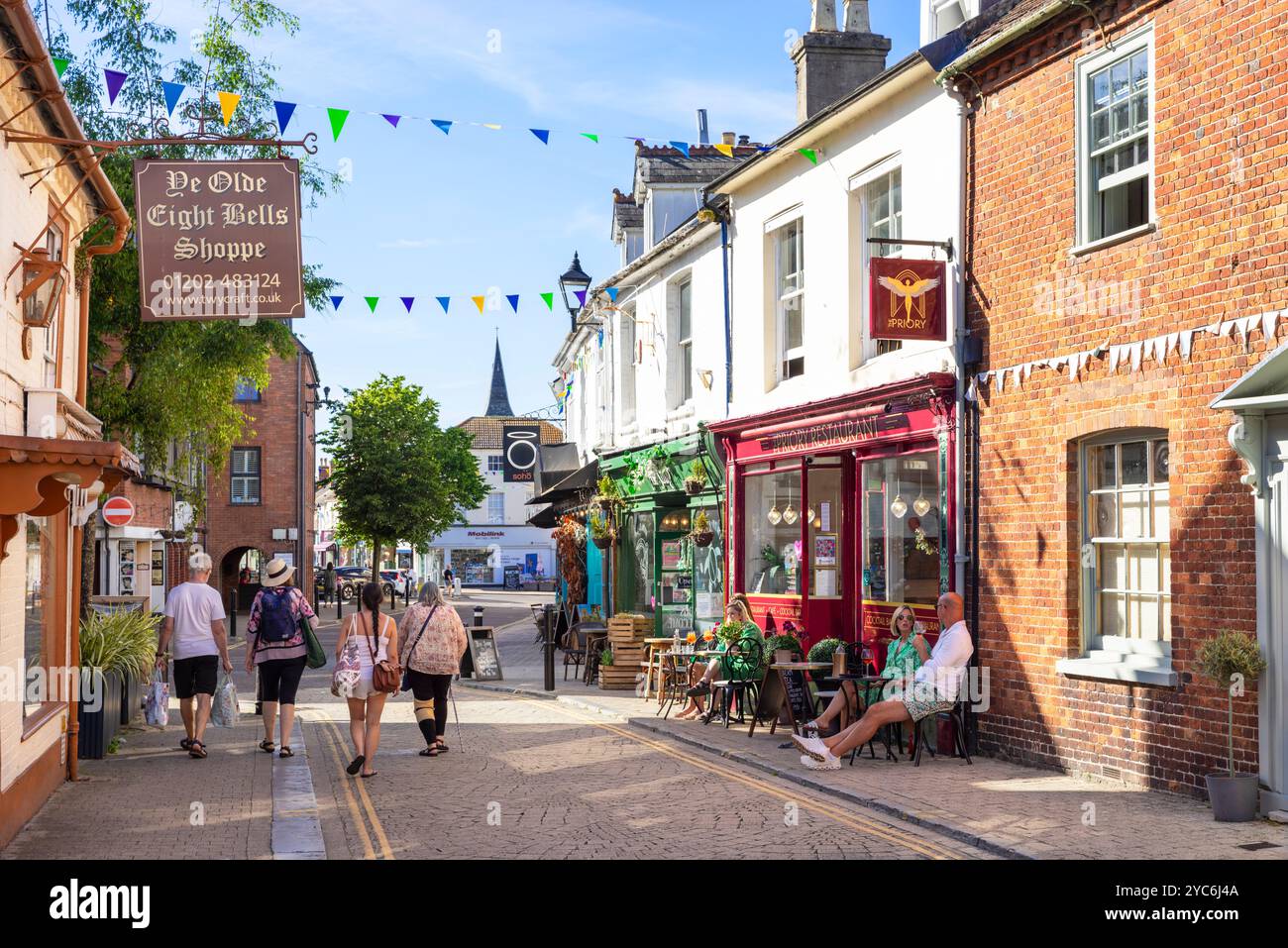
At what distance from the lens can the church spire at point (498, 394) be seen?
366 feet

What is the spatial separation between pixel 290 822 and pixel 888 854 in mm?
4040

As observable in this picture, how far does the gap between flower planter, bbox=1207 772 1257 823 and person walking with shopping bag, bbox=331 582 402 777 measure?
6513mm

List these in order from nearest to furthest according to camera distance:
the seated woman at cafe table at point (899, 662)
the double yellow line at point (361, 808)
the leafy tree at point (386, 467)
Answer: the double yellow line at point (361, 808) → the seated woman at cafe table at point (899, 662) → the leafy tree at point (386, 467)

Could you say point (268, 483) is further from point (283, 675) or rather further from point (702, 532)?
point (283, 675)

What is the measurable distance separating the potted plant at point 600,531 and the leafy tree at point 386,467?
28.1m

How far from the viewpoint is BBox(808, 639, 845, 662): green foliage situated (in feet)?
49.0

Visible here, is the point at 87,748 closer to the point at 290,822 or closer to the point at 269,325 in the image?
the point at 290,822

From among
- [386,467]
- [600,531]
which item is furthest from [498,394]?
[600,531]

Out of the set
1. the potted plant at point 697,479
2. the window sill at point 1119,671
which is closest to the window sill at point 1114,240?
the window sill at point 1119,671

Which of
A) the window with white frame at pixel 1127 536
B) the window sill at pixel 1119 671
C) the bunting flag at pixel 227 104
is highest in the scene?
the bunting flag at pixel 227 104

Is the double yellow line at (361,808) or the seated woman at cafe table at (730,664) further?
the seated woman at cafe table at (730,664)

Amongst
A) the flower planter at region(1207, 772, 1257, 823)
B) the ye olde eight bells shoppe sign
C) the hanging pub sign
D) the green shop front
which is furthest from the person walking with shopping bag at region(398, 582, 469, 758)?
the flower planter at region(1207, 772, 1257, 823)

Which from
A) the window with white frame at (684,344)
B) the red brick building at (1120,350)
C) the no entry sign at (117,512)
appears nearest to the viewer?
the red brick building at (1120,350)

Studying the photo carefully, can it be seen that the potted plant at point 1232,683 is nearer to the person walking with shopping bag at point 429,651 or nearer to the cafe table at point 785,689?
the cafe table at point 785,689
